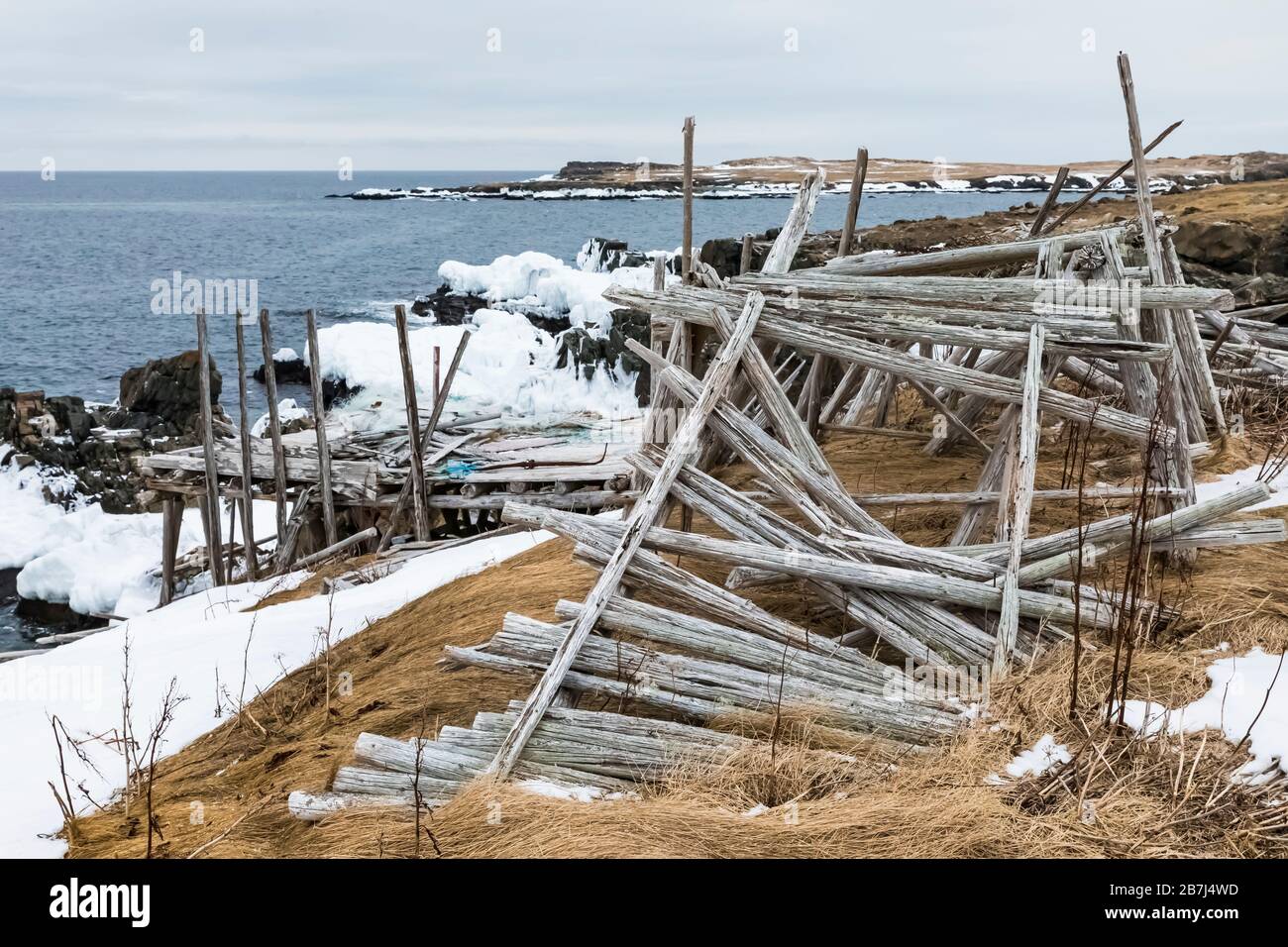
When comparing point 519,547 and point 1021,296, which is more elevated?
point 1021,296

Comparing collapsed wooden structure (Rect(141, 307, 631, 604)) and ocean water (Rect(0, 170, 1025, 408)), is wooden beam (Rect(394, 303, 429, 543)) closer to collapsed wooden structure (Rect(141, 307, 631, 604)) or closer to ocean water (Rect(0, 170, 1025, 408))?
collapsed wooden structure (Rect(141, 307, 631, 604))

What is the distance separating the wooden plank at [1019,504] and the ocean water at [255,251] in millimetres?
31997

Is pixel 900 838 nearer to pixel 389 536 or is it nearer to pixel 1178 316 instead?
pixel 1178 316

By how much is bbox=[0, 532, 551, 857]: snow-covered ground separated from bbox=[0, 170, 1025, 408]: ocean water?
25.9 metres

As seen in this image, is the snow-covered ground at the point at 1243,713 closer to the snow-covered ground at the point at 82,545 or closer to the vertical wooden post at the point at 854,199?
the vertical wooden post at the point at 854,199

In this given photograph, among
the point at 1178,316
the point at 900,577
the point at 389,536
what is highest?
the point at 1178,316

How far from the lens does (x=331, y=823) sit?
5.06 meters

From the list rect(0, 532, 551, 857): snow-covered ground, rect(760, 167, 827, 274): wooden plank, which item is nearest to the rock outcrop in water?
rect(0, 532, 551, 857): snow-covered ground

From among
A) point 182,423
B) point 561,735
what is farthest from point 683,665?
point 182,423

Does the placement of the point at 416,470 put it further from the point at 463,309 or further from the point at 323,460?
the point at 463,309

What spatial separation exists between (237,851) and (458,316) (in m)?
41.9

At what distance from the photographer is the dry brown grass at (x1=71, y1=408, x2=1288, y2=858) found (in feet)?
14.4

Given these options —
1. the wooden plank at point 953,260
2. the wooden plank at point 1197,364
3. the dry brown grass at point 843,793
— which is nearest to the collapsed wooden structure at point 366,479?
the wooden plank at point 953,260

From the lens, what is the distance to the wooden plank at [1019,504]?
5699 millimetres
